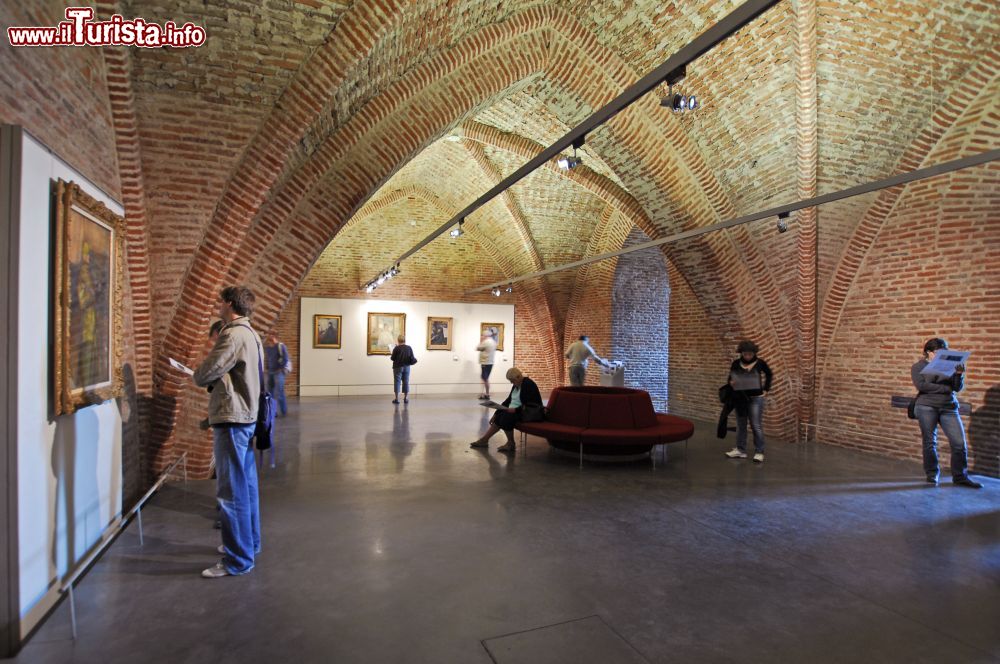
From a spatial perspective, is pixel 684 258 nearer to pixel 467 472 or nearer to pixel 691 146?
pixel 691 146

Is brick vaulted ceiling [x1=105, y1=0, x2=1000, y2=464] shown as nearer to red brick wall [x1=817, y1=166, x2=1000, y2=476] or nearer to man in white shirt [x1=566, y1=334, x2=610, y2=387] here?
red brick wall [x1=817, y1=166, x2=1000, y2=476]

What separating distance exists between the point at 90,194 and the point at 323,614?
3184mm

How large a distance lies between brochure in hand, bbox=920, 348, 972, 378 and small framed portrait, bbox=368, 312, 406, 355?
39.7 ft

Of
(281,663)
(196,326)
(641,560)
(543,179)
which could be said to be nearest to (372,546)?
(281,663)

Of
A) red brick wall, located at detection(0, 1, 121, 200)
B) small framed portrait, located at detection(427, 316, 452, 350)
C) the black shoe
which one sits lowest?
the black shoe

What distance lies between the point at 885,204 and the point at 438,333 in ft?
36.5

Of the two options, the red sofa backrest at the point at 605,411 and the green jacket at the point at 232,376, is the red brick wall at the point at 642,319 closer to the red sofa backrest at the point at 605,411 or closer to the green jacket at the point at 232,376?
the red sofa backrest at the point at 605,411

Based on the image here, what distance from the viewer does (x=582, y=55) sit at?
22.8 ft

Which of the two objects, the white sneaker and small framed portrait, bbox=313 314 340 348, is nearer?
the white sneaker

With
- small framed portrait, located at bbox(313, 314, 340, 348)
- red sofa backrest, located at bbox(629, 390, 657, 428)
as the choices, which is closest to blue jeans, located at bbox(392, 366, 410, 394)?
small framed portrait, located at bbox(313, 314, 340, 348)

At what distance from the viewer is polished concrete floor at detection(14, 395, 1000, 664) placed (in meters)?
2.67

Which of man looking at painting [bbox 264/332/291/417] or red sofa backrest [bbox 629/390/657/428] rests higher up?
man looking at painting [bbox 264/332/291/417]

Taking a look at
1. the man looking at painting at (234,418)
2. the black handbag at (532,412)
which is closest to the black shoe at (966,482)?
the black handbag at (532,412)

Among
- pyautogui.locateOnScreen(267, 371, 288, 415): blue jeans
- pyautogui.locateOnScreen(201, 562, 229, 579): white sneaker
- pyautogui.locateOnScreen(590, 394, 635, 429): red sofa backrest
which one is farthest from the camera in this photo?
pyautogui.locateOnScreen(267, 371, 288, 415): blue jeans
